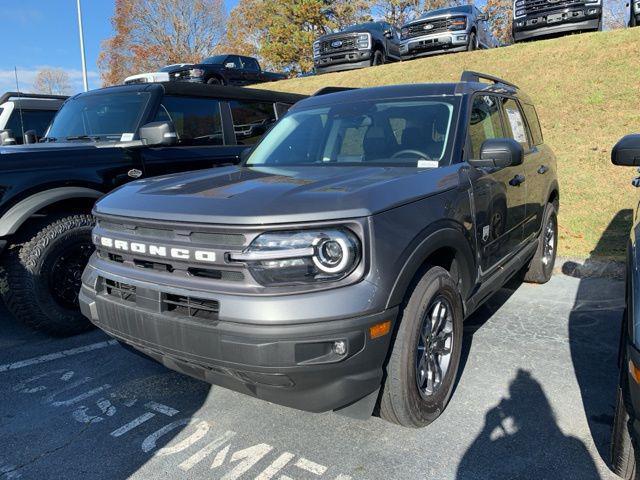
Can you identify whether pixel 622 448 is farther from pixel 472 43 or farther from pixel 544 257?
pixel 472 43

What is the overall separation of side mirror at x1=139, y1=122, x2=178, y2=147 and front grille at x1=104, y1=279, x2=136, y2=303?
1.97 meters

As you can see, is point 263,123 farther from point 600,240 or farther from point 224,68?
point 224,68

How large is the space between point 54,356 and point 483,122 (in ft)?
11.9

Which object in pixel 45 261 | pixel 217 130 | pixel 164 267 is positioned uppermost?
pixel 217 130

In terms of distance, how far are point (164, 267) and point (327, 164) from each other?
1353 millimetres

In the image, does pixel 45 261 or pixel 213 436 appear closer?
pixel 213 436

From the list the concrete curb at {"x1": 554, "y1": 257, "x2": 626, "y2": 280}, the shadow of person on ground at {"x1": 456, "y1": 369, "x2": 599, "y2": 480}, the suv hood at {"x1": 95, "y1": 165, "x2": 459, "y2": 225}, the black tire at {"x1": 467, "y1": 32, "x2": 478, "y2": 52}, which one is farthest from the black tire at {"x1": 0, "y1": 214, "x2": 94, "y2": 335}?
the black tire at {"x1": 467, "y1": 32, "x2": 478, "y2": 52}

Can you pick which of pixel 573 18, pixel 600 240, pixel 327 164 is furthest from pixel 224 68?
pixel 327 164

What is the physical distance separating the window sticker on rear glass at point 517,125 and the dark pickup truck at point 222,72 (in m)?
12.3

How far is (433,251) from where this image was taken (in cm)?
262

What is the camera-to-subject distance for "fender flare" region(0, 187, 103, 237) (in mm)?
3719

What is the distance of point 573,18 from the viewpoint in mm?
12188

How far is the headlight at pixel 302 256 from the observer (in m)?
2.20

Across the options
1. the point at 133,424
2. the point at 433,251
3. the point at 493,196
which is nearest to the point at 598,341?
the point at 493,196
